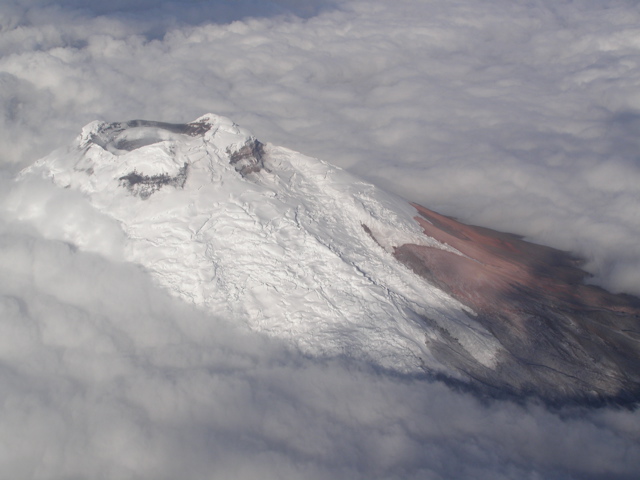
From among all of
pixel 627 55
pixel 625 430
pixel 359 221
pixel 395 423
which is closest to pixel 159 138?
pixel 359 221

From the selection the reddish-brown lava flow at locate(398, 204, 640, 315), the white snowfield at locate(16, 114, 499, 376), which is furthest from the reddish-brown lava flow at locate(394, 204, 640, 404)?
the white snowfield at locate(16, 114, 499, 376)

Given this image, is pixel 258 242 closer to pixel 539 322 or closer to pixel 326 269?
pixel 326 269

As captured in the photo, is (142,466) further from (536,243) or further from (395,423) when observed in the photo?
(536,243)

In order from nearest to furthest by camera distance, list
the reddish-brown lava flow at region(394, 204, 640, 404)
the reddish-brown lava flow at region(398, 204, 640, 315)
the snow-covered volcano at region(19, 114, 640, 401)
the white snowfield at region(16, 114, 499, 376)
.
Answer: the white snowfield at region(16, 114, 499, 376)
the snow-covered volcano at region(19, 114, 640, 401)
the reddish-brown lava flow at region(394, 204, 640, 404)
the reddish-brown lava flow at region(398, 204, 640, 315)

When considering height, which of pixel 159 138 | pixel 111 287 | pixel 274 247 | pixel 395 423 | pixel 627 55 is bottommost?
pixel 395 423

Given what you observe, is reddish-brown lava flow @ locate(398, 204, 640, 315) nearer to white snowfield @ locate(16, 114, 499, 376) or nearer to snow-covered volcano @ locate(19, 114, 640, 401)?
snow-covered volcano @ locate(19, 114, 640, 401)

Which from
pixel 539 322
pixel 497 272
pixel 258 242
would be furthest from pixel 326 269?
pixel 497 272
